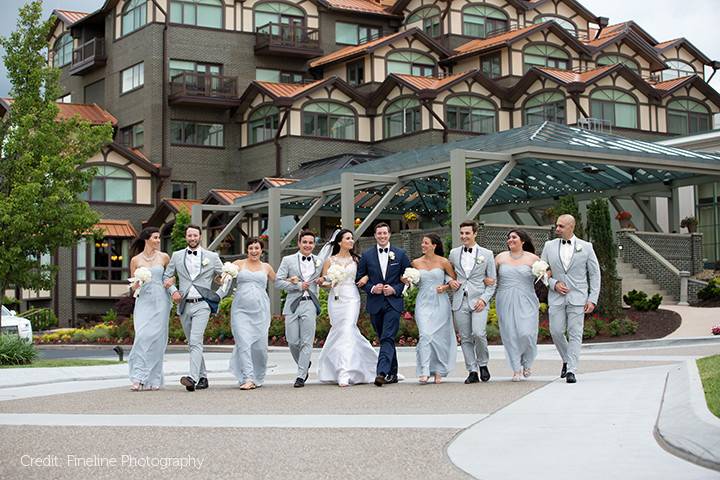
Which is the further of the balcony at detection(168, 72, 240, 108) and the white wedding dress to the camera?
the balcony at detection(168, 72, 240, 108)

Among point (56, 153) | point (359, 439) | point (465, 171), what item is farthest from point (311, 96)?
point (359, 439)

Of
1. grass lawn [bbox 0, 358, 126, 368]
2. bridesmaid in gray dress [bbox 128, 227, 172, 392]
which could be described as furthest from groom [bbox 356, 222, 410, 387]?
grass lawn [bbox 0, 358, 126, 368]

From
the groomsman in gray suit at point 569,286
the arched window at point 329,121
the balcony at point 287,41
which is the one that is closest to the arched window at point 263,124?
the arched window at point 329,121

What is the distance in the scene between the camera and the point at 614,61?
189ft

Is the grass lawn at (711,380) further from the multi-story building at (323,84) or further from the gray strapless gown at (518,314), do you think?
the multi-story building at (323,84)

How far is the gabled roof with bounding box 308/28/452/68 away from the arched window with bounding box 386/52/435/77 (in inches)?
25.1

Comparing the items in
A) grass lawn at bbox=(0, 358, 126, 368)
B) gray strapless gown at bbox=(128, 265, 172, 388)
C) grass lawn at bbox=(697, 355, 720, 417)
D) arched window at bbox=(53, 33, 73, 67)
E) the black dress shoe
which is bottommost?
grass lawn at bbox=(0, 358, 126, 368)

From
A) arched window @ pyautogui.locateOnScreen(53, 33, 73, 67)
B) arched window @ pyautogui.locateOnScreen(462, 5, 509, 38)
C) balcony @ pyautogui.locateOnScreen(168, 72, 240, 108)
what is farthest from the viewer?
arched window @ pyautogui.locateOnScreen(53, 33, 73, 67)

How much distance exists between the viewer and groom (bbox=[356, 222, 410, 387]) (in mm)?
14570

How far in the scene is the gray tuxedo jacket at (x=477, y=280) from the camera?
574 inches

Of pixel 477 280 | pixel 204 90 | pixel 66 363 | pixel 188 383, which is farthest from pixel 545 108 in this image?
pixel 188 383

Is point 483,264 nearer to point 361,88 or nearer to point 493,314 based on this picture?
point 493,314

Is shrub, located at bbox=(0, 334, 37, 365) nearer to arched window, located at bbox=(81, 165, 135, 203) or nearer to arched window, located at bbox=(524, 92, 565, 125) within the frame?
arched window, located at bbox=(81, 165, 135, 203)

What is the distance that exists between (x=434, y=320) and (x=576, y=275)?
1.87m
